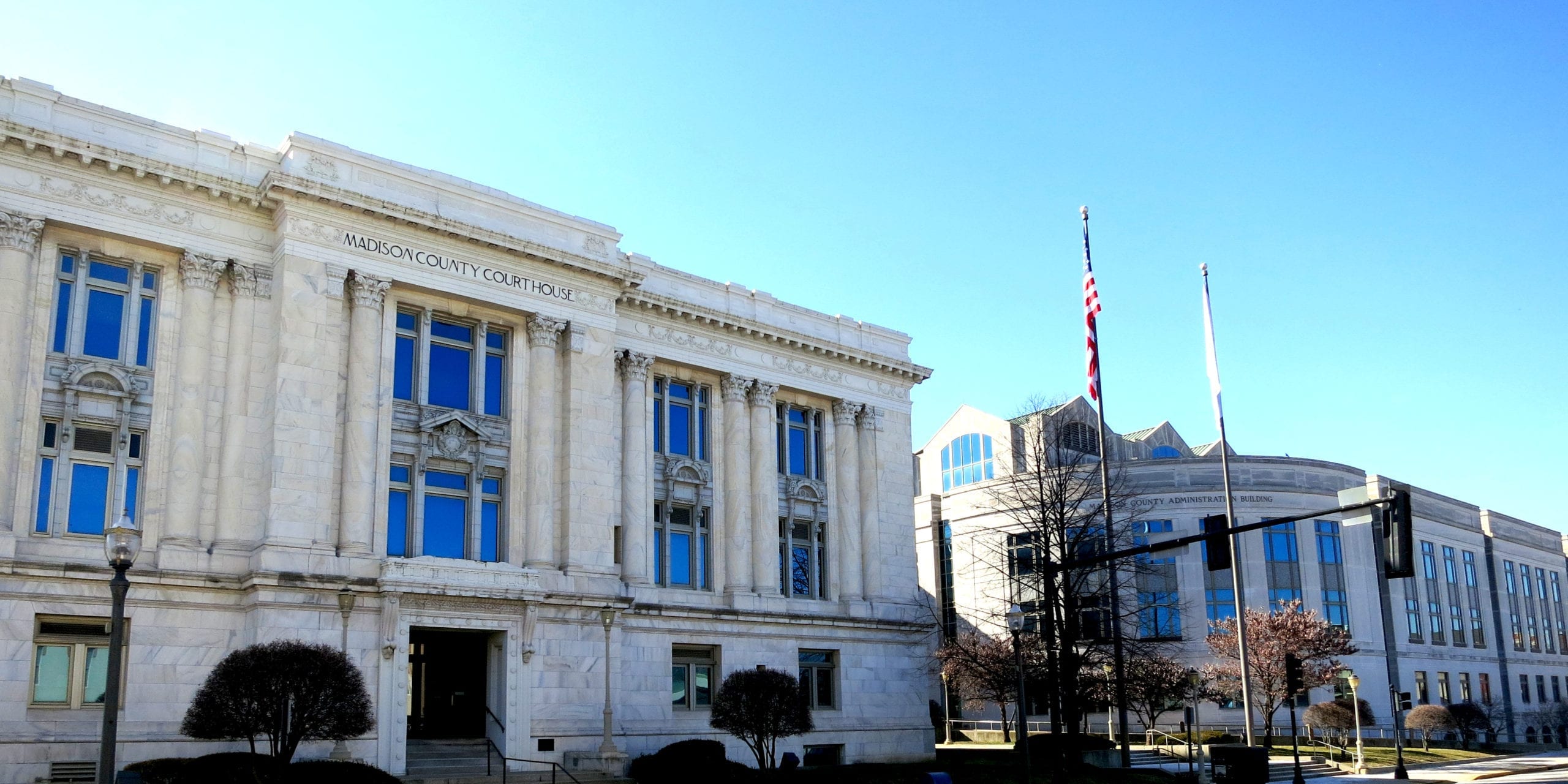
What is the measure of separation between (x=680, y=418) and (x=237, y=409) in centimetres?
1576

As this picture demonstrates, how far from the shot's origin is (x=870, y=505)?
48.3 metres

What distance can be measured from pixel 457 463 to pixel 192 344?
25.1 feet

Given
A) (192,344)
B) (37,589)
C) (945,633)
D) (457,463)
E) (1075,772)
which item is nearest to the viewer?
(37,589)

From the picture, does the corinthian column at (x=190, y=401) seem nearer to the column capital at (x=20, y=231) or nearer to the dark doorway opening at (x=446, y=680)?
the column capital at (x=20, y=231)

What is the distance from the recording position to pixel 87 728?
2952cm

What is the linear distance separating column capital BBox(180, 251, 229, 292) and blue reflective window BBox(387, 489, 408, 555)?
682 centimetres

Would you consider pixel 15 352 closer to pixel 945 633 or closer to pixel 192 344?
pixel 192 344

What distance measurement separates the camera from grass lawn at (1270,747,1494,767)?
5550cm

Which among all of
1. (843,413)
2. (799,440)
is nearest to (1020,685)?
(799,440)

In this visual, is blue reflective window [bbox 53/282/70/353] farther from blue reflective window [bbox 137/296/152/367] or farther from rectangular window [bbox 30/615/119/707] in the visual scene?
rectangular window [bbox 30/615/119/707]

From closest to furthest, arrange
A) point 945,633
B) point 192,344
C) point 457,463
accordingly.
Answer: point 192,344 → point 457,463 → point 945,633

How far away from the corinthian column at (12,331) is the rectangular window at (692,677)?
19.3 metres

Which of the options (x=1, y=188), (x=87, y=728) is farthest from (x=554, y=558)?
(x=1, y=188)

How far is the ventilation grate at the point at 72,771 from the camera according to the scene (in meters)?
28.4
